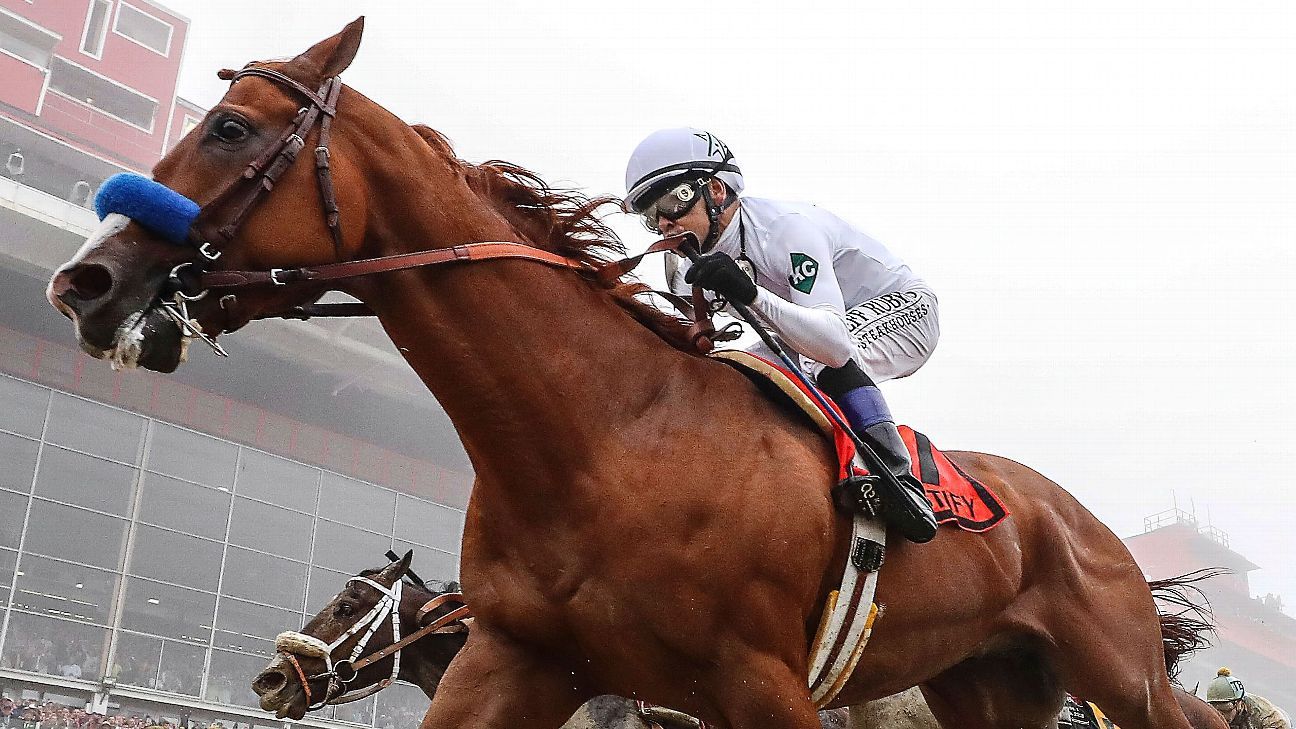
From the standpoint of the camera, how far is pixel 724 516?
3.43 metres

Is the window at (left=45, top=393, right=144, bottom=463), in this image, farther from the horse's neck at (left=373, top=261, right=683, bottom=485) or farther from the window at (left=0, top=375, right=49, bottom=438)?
the horse's neck at (left=373, top=261, right=683, bottom=485)

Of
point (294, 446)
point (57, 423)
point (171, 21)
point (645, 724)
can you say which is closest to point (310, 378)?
point (294, 446)

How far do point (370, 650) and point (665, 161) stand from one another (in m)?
5.63

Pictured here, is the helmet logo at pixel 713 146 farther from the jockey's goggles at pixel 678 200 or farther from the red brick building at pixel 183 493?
the red brick building at pixel 183 493

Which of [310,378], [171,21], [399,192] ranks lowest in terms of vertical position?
[399,192]

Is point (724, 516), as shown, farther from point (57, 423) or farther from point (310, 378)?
point (310, 378)

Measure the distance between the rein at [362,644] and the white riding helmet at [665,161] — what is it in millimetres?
4448

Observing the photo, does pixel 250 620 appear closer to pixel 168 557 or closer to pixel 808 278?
pixel 168 557

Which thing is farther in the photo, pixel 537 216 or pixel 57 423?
pixel 57 423

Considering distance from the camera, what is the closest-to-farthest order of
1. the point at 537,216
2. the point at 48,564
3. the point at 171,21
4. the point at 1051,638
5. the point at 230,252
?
the point at 230,252 < the point at 537,216 < the point at 1051,638 < the point at 48,564 < the point at 171,21

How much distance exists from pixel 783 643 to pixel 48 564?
732 inches

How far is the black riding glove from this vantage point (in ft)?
12.5

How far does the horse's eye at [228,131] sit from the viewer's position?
10.7 ft

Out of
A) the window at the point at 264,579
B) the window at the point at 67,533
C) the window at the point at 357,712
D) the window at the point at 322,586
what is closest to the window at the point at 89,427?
the window at the point at 67,533
